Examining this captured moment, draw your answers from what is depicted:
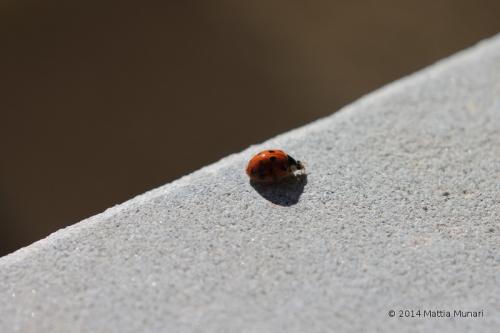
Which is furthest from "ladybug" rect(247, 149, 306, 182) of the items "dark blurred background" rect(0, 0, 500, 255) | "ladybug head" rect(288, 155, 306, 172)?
"dark blurred background" rect(0, 0, 500, 255)

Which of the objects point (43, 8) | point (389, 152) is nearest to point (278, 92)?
point (43, 8)

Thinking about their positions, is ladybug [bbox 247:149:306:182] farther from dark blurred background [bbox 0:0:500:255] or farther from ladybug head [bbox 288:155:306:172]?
dark blurred background [bbox 0:0:500:255]

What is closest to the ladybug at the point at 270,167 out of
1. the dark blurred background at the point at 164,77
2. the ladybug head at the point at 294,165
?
the ladybug head at the point at 294,165

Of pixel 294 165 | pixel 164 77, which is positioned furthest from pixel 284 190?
pixel 164 77

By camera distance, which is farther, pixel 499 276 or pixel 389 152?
pixel 389 152

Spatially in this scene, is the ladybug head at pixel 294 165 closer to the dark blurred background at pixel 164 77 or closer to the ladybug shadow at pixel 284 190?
the ladybug shadow at pixel 284 190

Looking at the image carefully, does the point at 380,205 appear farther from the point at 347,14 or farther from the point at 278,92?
the point at 347,14

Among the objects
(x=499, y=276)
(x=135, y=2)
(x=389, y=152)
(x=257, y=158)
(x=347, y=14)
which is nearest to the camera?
(x=499, y=276)
